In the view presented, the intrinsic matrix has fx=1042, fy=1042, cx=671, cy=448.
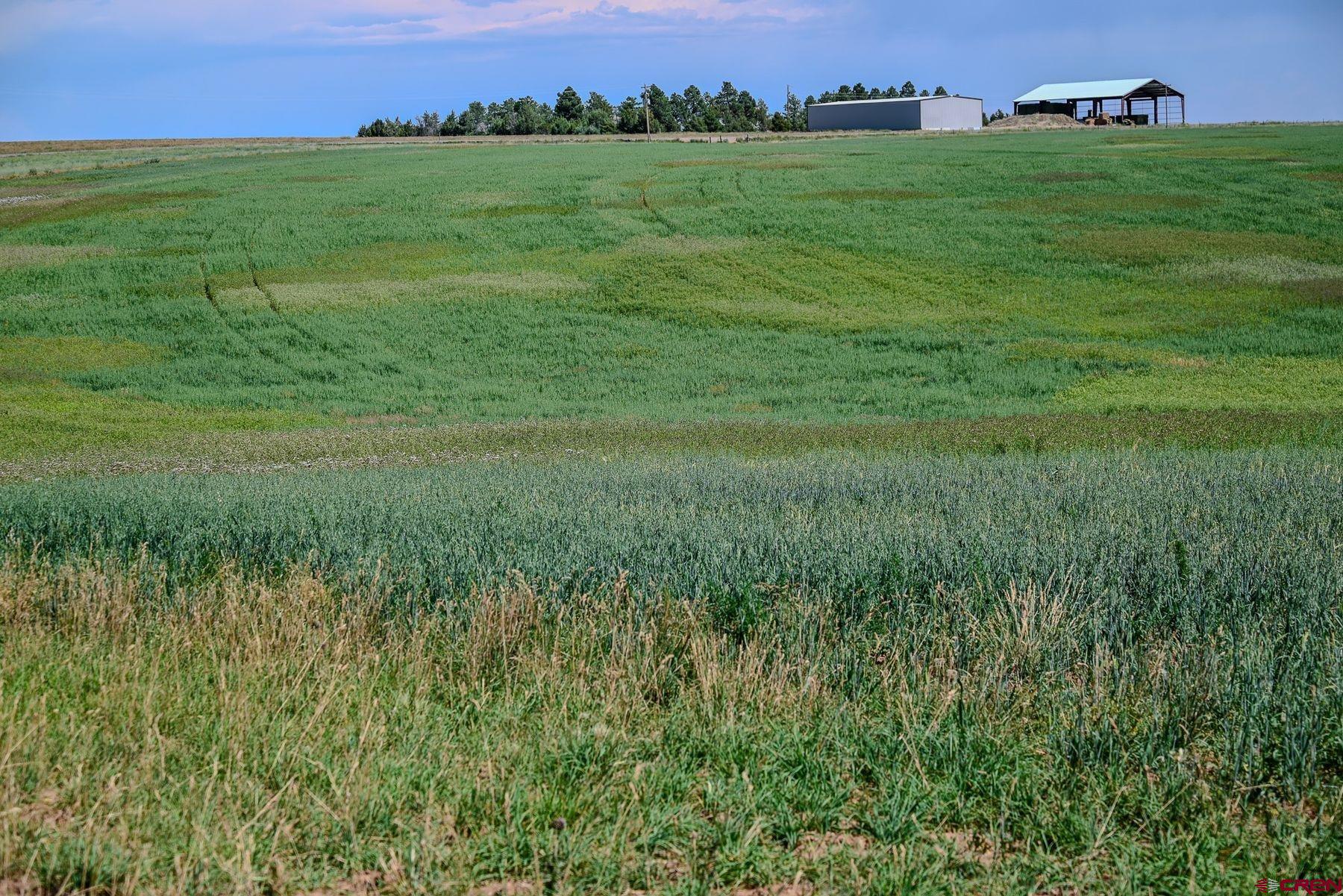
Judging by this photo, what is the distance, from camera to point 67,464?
19.6 metres

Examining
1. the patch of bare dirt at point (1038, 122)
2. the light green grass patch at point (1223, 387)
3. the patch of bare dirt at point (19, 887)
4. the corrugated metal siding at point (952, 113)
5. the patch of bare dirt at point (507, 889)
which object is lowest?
the light green grass patch at point (1223, 387)

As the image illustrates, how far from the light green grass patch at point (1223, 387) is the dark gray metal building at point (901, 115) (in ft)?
247

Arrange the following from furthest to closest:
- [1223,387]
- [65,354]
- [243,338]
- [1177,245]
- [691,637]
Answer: [1177,245], [243,338], [65,354], [1223,387], [691,637]

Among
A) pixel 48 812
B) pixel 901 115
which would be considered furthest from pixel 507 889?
pixel 901 115

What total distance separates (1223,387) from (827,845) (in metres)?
23.5

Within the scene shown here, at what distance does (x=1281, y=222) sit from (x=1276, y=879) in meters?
40.7

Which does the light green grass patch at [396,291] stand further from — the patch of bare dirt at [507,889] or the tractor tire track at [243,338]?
the patch of bare dirt at [507,889]

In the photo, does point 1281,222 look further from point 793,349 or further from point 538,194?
point 538,194

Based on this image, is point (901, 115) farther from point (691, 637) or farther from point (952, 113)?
point (691, 637)

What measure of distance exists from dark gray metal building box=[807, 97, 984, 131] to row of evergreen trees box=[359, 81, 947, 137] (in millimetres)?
14038

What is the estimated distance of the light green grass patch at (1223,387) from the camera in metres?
22.8

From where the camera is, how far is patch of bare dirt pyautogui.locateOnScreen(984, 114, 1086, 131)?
91125 millimetres

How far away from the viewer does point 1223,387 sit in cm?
2436

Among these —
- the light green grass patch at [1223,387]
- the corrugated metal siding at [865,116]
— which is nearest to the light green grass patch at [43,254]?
the light green grass patch at [1223,387]
